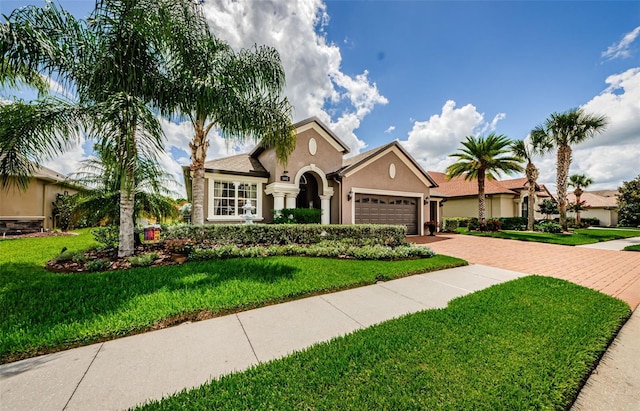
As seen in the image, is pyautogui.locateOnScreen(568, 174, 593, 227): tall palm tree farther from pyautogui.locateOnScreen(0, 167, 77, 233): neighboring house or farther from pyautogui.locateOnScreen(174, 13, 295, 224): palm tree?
pyautogui.locateOnScreen(0, 167, 77, 233): neighboring house

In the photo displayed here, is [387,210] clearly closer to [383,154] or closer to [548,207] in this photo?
[383,154]

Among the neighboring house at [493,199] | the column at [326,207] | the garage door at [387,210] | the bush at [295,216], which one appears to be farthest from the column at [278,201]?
the neighboring house at [493,199]

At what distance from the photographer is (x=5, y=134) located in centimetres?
544

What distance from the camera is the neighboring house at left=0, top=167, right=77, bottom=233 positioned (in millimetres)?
13672

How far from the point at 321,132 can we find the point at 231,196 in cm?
640

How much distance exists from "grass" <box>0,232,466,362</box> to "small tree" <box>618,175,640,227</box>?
130 ft

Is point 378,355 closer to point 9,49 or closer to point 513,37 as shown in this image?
point 9,49

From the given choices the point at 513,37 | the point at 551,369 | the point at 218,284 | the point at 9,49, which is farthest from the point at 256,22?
the point at 551,369

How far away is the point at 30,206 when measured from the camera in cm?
1458

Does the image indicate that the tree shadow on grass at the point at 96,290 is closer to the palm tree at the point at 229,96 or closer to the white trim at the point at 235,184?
the palm tree at the point at 229,96

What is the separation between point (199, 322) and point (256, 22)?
1040 centimetres

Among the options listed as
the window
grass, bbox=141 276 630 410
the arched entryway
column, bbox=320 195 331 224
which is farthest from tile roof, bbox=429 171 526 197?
grass, bbox=141 276 630 410

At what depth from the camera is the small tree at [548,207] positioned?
29562 millimetres

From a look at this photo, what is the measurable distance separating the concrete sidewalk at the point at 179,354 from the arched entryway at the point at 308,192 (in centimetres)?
1096
